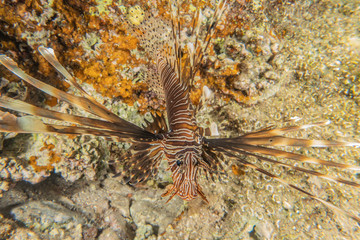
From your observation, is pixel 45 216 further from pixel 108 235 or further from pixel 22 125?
pixel 22 125

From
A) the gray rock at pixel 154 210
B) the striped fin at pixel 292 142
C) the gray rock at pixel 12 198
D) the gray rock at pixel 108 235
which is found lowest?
the gray rock at pixel 108 235

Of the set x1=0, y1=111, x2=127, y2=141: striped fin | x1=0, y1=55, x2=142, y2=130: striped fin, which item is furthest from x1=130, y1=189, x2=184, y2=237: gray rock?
x1=0, y1=111, x2=127, y2=141: striped fin

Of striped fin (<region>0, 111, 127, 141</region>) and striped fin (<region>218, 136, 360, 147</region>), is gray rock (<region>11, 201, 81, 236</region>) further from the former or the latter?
striped fin (<region>218, 136, 360, 147</region>)

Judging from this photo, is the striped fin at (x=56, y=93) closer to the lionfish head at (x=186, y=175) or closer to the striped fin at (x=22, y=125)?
the striped fin at (x=22, y=125)

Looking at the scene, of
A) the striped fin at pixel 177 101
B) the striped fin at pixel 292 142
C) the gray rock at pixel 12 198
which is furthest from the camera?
the gray rock at pixel 12 198

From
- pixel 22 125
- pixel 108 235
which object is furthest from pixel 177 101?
pixel 108 235

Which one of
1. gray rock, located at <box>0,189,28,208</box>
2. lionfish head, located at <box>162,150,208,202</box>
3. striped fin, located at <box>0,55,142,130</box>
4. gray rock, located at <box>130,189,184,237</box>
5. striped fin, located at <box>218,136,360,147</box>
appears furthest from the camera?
gray rock, located at <box>130,189,184,237</box>

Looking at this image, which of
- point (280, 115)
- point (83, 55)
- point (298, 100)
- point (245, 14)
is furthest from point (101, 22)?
point (298, 100)

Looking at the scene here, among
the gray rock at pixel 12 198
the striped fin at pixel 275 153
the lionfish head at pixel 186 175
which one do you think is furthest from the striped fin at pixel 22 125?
the gray rock at pixel 12 198

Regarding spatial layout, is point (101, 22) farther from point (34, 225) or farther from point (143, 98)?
point (34, 225)
